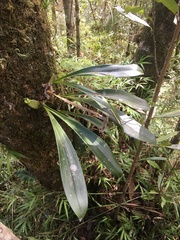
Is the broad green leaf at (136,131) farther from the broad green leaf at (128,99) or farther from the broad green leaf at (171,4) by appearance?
the broad green leaf at (171,4)

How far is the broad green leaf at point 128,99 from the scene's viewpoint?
2.51 feet

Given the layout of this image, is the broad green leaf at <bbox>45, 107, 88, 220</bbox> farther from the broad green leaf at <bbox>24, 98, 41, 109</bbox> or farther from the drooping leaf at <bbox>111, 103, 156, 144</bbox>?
the drooping leaf at <bbox>111, 103, 156, 144</bbox>

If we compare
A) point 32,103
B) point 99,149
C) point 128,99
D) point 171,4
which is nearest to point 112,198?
point 99,149

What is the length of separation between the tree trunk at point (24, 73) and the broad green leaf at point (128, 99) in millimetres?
227

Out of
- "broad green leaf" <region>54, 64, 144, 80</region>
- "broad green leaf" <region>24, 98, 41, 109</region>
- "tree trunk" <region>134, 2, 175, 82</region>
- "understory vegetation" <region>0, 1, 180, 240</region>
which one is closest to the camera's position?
"broad green leaf" <region>24, 98, 41, 109</region>

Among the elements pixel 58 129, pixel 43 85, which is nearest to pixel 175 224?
pixel 58 129

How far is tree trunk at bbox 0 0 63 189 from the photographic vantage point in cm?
61

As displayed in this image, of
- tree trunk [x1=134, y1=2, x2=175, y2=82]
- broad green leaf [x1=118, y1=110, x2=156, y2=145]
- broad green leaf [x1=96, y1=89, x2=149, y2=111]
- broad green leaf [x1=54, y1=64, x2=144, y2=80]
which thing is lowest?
broad green leaf [x1=118, y1=110, x2=156, y2=145]

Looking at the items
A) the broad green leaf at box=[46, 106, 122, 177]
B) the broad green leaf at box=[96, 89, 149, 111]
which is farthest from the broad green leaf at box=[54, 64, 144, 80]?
A: the broad green leaf at box=[46, 106, 122, 177]

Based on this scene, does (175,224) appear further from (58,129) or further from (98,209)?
(58,129)

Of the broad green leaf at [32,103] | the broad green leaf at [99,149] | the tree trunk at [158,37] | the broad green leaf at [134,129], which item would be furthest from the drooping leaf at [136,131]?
the tree trunk at [158,37]

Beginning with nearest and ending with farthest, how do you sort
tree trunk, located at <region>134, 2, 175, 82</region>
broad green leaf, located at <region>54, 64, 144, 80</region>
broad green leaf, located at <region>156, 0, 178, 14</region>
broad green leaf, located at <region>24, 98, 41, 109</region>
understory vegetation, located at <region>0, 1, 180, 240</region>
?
broad green leaf, located at <region>156, 0, 178, 14</region>, broad green leaf, located at <region>24, 98, 41, 109</region>, broad green leaf, located at <region>54, 64, 144, 80</region>, understory vegetation, located at <region>0, 1, 180, 240</region>, tree trunk, located at <region>134, 2, 175, 82</region>

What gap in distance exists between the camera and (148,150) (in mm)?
1042

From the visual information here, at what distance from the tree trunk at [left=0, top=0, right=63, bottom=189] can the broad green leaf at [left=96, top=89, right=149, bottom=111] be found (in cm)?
23
